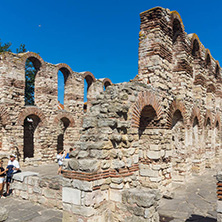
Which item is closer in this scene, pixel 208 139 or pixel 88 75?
pixel 208 139

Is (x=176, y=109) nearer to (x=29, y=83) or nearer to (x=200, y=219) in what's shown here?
(x=200, y=219)

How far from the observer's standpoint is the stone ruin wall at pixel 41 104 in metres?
11.6

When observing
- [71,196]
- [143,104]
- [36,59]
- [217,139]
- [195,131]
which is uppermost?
[36,59]

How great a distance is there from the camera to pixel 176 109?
8.62 m

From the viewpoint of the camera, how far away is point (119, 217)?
5.04 metres

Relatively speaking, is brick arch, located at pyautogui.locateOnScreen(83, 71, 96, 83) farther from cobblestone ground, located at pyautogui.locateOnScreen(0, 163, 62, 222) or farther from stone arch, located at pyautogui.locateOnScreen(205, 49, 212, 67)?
cobblestone ground, located at pyautogui.locateOnScreen(0, 163, 62, 222)

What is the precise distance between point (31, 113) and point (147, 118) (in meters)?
7.69

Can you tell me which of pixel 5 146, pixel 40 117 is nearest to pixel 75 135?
pixel 40 117

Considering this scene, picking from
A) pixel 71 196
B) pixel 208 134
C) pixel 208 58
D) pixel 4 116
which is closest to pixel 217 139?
pixel 208 134

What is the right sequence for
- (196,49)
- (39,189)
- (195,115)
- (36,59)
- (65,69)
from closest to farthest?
1. (39,189)
2. (195,115)
3. (196,49)
4. (36,59)
5. (65,69)

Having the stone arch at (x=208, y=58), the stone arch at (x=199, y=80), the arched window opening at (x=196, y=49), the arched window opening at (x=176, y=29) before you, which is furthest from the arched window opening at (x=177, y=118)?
the stone arch at (x=208, y=58)

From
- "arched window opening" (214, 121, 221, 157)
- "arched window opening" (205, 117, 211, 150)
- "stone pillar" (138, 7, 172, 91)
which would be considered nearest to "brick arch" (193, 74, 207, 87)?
"arched window opening" (205, 117, 211, 150)

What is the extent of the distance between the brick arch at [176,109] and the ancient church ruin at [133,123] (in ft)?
0.13

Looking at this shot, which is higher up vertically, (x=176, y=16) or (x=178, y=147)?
(x=176, y=16)
